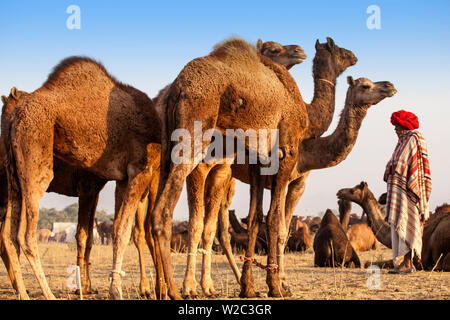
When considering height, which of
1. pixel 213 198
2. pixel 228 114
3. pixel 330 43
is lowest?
pixel 213 198

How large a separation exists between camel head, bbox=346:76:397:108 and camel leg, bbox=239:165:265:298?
2.27 m

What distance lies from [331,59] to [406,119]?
1693 mm

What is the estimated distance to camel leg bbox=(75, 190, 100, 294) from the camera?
7379mm

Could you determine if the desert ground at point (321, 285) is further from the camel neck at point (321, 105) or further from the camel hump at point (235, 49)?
the camel hump at point (235, 49)

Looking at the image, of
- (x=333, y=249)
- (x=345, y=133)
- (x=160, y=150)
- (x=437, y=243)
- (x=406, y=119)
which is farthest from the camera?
(x=333, y=249)

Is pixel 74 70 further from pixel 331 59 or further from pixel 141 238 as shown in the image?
pixel 331 59

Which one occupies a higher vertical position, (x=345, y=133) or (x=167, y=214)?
(x=345, y=133)

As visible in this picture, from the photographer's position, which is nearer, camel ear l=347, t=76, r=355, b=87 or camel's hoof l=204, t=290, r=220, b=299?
camel's hoof l=204, t=290, r=220, b=299

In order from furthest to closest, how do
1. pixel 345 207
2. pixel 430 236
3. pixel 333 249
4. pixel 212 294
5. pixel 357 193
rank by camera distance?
pixel 345 207 → pixel 357 193 → pixel 333 249 → pixel 430 236 → pixel 212 294

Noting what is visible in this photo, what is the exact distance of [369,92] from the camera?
8.64 m

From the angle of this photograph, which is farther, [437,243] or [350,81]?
[437,243]

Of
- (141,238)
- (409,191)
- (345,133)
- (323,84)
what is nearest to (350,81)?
(323,84)

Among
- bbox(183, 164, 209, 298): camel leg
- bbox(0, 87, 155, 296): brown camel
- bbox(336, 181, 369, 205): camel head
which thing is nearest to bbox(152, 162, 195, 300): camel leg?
bbox(0, 87, 155, 296): brown camel

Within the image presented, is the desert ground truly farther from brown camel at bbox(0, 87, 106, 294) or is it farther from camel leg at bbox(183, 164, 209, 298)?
camel leg at bbox(183, 164, 209, 298)
